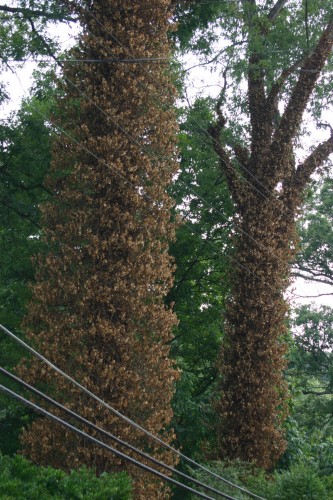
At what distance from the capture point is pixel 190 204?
1880 centimetres

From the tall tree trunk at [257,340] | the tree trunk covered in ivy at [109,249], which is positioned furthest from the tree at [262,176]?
the tree trunk covered in ivy at [109,249]

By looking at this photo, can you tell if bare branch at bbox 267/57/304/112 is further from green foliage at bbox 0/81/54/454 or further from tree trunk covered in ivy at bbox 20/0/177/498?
tree trunk covered in ivy at bbox 20/0/177/498

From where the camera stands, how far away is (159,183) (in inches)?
518

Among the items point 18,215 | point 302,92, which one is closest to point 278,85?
point 302,92

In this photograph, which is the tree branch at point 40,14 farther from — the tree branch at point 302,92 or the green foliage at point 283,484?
the green foliage at point 283,484

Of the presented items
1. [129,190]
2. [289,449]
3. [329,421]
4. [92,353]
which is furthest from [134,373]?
[329,421]

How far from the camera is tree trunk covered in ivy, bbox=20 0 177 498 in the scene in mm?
11703

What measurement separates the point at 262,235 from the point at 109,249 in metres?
5.19

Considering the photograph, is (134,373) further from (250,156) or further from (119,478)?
(250,156)

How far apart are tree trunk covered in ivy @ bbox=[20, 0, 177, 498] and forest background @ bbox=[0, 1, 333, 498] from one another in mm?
2917

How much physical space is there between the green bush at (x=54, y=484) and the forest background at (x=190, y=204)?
8692mm

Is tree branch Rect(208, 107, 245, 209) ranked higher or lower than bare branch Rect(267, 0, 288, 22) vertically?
lower

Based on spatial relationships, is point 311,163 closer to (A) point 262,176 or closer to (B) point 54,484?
(A) point 262,176

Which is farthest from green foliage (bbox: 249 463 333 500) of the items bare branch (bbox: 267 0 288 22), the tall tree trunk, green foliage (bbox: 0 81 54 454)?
bare branch (bbox: 267 0 288 22)
